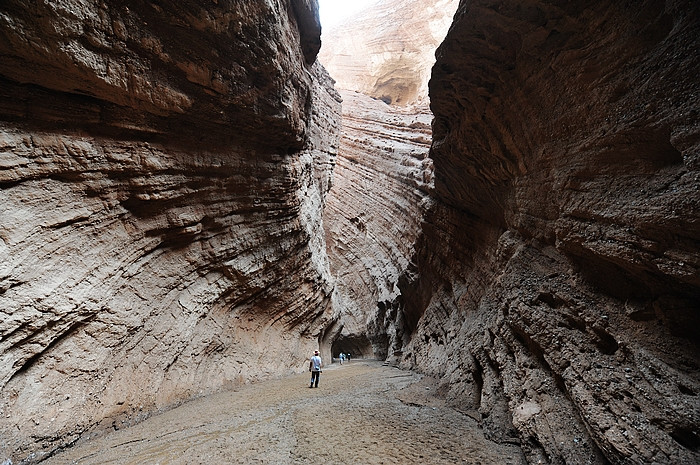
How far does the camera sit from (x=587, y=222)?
3.79 meters

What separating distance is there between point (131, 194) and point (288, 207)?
4462 millimetres

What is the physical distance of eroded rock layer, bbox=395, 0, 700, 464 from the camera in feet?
8.79

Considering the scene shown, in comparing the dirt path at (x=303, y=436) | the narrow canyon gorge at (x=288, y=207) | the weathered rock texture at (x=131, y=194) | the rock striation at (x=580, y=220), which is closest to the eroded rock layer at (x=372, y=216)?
the narrow canyon gorge at (x=288, y=207)

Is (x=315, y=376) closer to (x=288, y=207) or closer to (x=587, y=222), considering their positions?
(x=288, y=207)

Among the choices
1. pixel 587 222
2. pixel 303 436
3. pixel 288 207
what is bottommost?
pixel 303 436

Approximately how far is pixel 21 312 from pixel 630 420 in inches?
251

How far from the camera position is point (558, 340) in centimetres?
395

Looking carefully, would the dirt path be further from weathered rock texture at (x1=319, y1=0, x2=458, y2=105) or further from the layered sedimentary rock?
weathered rock texture at (x1=319, y1=0, x2=458, y2=105)

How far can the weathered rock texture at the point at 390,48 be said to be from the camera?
30359 millimetres

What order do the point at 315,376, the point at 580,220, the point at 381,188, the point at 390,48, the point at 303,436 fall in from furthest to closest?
the point at 390,48
the point at 381,188
the point at 315,376
the point at 303,436
the point at 580,220

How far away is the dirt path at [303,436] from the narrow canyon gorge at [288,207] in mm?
414

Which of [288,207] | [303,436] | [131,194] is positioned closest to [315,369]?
[303,436]

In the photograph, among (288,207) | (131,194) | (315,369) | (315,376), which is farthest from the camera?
(288,207)

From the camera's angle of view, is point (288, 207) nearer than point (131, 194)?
No
